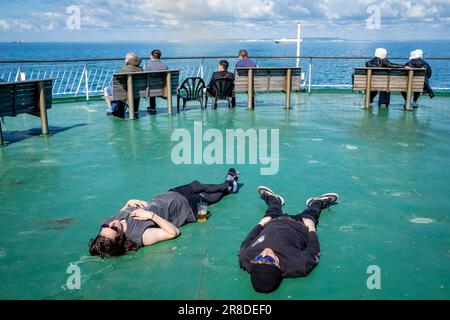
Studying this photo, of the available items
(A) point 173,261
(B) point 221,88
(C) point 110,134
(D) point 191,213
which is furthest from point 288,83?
(A) point 173,261

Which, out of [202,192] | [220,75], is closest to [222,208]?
[202,192]

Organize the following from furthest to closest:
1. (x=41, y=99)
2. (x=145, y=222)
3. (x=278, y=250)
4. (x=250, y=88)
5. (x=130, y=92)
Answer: (x=250, y=88) < (x=130, y=92) < (x=41, y=99) < (x=145, y=222) < (x=278, y=250)

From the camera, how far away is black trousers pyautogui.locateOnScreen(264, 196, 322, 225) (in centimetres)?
395

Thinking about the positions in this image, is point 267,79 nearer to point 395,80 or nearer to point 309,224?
point 395,80

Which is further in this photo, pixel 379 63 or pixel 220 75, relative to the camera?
pixel 379 63

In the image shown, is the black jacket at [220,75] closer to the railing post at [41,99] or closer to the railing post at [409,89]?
the railing post at [41,99]

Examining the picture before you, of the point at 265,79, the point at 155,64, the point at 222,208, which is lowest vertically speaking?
the point at 222,208

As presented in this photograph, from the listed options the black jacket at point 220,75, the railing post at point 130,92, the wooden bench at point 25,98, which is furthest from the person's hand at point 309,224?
the black jacket at point 220,75

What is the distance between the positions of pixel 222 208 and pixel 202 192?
279mm

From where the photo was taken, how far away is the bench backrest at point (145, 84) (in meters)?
9.14

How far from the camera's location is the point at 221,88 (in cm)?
1083

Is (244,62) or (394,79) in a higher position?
(244,62)

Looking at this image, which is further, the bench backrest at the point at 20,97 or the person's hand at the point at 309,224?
the bench backrest at the point at 20,97

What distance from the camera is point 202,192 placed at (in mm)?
4680
